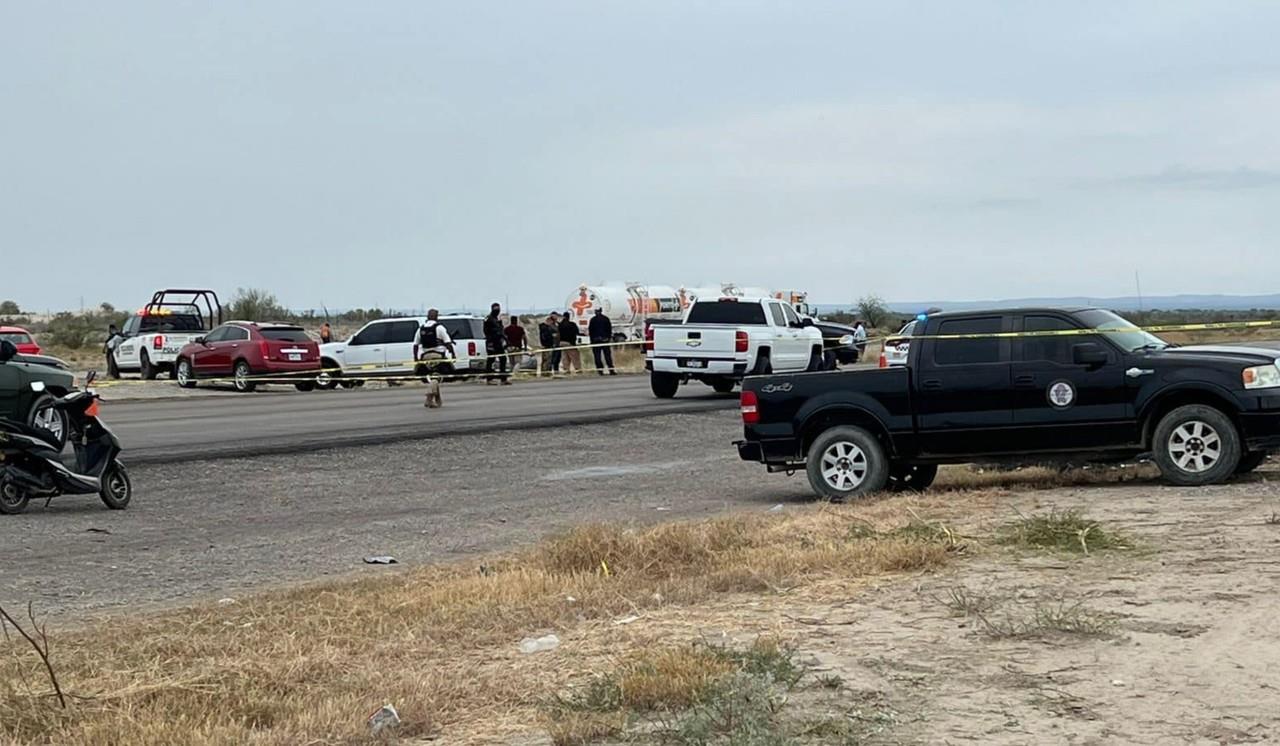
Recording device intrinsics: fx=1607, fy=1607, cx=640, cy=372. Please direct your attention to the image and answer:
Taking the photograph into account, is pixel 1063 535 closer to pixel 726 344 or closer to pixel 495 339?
pixel 726 344

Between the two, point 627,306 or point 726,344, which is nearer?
point 726,344

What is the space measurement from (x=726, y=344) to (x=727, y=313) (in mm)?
1197

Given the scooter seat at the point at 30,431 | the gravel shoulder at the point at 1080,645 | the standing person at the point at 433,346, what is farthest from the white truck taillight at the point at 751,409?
the standing person at the point at 433,346

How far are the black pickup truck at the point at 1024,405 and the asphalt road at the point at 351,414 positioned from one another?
8.27 metres

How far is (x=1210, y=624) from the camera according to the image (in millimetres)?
7867

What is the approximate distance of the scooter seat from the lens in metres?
14.6

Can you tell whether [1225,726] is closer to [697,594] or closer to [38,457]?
[697,594]

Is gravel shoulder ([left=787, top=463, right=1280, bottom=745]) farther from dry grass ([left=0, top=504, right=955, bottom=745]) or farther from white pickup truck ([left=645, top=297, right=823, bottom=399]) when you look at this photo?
white pickup truck ([left=645, top=297, right=823, bottom=399])

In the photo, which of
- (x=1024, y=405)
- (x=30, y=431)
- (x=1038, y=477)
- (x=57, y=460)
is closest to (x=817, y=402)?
(x=1024, y=405)

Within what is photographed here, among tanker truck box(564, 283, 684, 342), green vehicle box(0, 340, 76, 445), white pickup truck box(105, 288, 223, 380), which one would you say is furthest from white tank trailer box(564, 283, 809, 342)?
green vehicle box(0, 340, 76, 445)

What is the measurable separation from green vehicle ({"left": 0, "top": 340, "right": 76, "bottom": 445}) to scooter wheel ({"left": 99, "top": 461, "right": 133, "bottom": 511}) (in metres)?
0.95

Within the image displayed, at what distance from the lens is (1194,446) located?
14.2 m

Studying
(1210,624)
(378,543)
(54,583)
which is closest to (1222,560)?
(1210,624)

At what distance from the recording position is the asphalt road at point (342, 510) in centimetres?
1161
